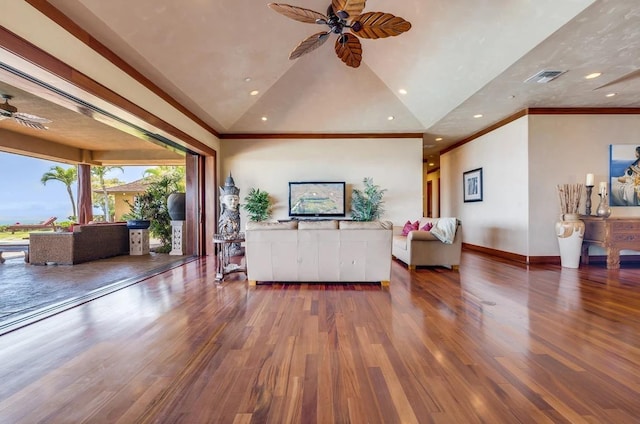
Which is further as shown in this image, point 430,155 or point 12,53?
point 430,155

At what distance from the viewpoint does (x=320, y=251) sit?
3.71 meters

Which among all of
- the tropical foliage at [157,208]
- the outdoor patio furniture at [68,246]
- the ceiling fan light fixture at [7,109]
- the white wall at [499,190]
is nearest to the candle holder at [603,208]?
the white wall at [499,190]

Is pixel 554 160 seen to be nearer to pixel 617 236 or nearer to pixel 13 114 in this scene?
pixel 617 236

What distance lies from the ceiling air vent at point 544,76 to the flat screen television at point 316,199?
401 cm

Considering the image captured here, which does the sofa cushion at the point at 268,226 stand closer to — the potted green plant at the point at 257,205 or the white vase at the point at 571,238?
the potted green plant at the point at 257,205

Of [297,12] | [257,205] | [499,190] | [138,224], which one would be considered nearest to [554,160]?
[499,190]

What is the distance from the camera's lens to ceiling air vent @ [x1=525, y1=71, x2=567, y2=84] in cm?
383

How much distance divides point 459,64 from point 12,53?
4.75 meters

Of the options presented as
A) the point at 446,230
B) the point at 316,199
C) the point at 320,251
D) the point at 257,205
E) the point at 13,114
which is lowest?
the point at 320,251

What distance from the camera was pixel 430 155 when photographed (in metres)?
9.71

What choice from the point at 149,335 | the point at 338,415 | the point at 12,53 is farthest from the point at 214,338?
the point at 12,53

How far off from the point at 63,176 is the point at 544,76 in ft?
45.1

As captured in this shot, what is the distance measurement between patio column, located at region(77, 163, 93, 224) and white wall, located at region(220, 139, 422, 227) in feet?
14.7

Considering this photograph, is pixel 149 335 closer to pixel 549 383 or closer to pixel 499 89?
pixel 549 383
